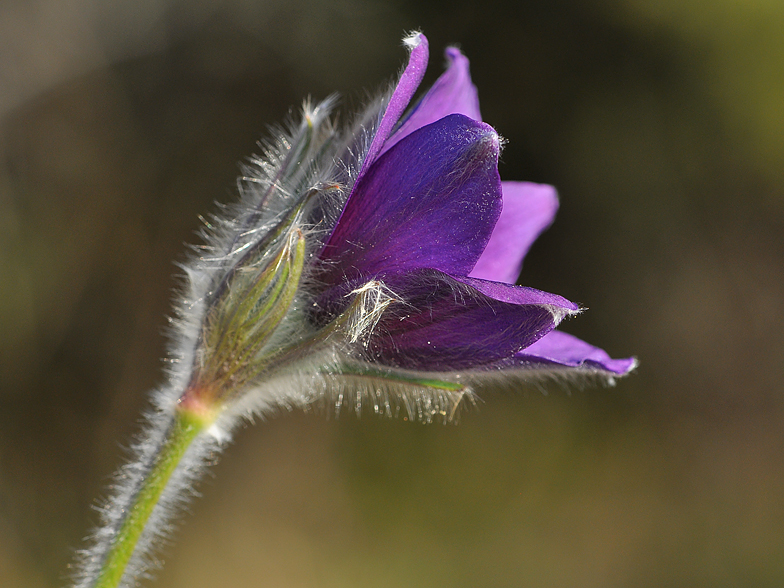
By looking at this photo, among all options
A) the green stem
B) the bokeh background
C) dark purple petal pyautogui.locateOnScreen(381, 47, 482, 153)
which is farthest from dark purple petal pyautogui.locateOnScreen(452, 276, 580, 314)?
the bokeh background

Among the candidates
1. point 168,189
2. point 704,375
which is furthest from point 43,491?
point 704,375

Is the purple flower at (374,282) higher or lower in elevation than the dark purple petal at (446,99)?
lower

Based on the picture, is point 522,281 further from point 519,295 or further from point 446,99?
point 519,295

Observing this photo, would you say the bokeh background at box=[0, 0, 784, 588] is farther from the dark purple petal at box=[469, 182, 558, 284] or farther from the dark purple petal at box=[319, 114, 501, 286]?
the dark purple petal at box=[319, 114, 501, 286]

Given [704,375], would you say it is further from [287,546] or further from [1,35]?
[1,35]

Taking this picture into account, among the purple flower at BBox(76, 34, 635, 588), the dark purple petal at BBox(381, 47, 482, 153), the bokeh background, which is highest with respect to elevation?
the dark purple petal at BBox(381, 47, 482, 153)

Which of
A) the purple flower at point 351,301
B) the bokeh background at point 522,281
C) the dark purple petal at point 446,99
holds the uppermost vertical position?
the dark purple petal at point 446,99

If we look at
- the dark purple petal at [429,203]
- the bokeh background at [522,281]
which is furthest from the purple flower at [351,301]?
the bokeh background at [522,281]

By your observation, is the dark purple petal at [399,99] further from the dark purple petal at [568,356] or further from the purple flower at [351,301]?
the dark purple petal at [568,356]
